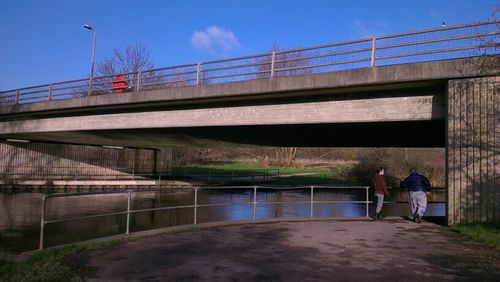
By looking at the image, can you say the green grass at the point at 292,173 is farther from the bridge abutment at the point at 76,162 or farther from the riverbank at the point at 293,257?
the riverbank at the point at 293,257

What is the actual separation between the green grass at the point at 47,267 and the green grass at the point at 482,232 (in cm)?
747

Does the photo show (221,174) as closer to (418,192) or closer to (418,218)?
(418,192)

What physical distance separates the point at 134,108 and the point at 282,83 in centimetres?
881

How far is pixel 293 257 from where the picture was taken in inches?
320

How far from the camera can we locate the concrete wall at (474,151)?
12.0 meters

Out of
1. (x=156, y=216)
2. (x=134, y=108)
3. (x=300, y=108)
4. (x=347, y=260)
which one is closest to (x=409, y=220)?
(x=300, y=108)

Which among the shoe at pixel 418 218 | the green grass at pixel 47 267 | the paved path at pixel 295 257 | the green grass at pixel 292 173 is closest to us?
the green grass at pixel 47 267

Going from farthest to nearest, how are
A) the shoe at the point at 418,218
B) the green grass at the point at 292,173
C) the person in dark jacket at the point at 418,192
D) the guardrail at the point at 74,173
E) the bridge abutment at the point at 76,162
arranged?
the green grass at the point at 292,173 → the bridge abutment at the point at 76,162 → the guardrail at the point at 74,173 → the person in dark jacket at the point at 418,192 → the shoe at the point at 418,218

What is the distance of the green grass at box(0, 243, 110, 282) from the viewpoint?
6641mm

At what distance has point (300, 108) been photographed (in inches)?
666

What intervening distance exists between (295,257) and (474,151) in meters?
6.64

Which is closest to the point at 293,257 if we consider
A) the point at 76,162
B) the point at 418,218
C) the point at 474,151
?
the point at 418,218

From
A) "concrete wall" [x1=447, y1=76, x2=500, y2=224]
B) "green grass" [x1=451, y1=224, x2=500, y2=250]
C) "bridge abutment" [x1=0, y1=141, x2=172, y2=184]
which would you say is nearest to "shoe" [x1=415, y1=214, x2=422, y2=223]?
"concrete wall" [x1=447, y1=76, x2=500, y2=224]

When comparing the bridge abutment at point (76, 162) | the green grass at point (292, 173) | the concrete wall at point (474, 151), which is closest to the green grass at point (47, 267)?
the concrete wall at point (474, 151)
